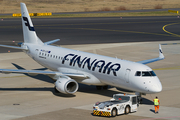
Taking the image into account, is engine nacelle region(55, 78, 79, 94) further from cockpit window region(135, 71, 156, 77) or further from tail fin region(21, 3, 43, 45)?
tail fin region(21, 3, 43, 45)

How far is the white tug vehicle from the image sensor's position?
29.4 meters

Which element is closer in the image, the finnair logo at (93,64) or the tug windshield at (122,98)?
the tug windshield at (122,98)

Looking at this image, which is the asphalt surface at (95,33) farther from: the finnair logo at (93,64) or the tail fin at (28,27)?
the finnair logo at (93,64)

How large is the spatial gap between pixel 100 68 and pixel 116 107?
25.2 ft

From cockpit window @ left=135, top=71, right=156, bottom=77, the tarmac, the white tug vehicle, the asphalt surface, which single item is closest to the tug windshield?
the white tug vehicle

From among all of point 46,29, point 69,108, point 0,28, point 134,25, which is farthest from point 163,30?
point 69,108

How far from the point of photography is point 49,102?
115 ft

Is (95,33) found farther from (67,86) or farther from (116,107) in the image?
(116,107)

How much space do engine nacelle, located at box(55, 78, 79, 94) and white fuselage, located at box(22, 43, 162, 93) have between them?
183cm

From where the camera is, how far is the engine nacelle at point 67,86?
118 ft

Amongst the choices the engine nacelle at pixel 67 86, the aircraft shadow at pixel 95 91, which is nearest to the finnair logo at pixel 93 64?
the engine nacelle at pixel 67 86

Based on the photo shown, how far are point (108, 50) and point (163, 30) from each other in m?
34.9

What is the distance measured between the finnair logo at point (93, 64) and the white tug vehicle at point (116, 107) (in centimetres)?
418

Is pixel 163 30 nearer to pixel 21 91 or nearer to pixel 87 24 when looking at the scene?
pixel 87 24
